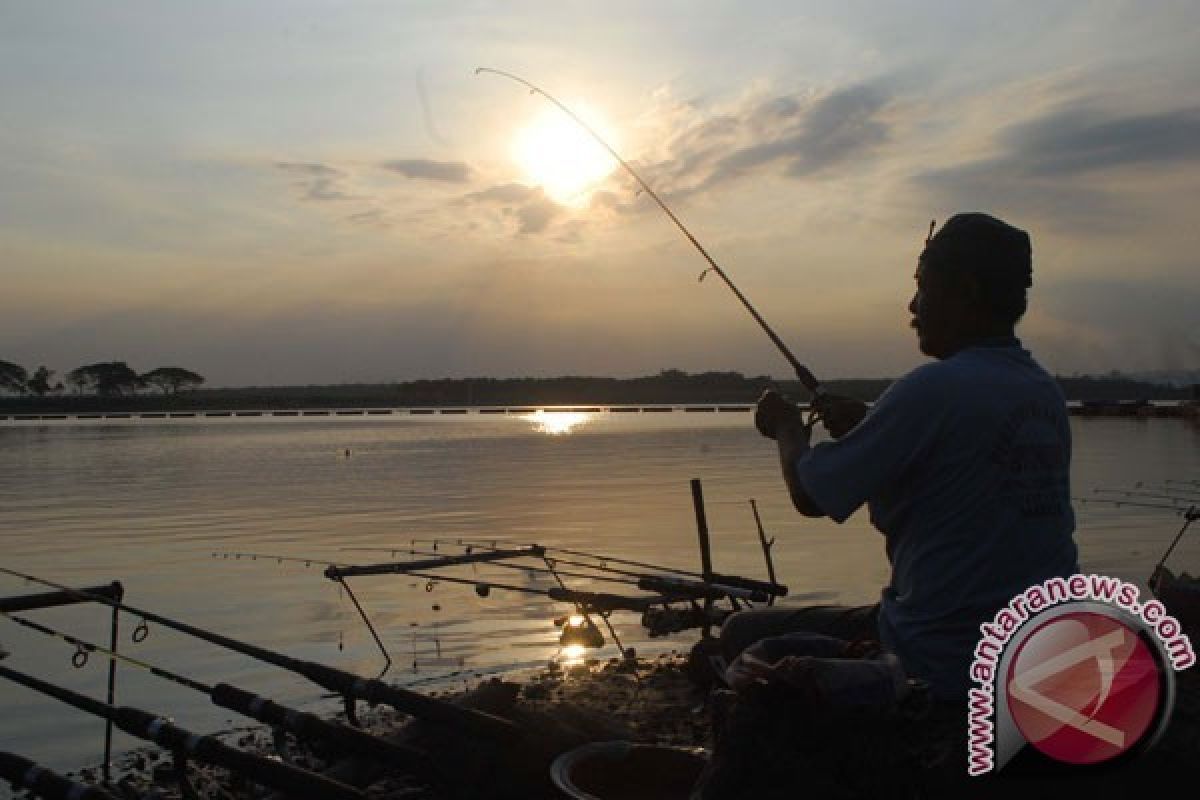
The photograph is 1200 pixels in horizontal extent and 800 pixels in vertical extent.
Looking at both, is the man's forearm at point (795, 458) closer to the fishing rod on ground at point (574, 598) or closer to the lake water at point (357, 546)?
the fishing rod on ground at point (574, 598)

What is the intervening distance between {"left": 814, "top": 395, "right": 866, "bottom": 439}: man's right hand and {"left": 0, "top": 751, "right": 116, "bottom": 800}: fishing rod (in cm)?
358

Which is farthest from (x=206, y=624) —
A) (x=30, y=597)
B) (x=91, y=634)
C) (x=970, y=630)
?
(x=970, y=630)

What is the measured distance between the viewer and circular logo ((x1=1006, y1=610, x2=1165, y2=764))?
2.98 meters

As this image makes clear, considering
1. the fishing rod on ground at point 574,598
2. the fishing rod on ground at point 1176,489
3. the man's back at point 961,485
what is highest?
the man's back at point 961,485

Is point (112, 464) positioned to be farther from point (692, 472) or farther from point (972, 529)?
point (972, 529)

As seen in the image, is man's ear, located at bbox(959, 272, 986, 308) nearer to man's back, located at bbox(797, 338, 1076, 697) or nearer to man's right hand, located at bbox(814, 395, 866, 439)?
man's back, located at bbox(797, 338, 1076, 697)

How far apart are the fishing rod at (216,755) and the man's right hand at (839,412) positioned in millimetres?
2742

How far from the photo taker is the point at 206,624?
1507cm

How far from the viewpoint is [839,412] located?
4832 millimetres

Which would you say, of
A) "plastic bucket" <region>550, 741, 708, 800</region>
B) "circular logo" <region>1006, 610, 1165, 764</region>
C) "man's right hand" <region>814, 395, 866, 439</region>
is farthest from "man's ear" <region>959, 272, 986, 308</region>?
"plastic bucket" <region>550, 741, 708, 800</region>

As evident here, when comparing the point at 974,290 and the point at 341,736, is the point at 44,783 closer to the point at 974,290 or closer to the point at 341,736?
the point at 341,736

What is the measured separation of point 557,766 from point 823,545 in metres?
17.1

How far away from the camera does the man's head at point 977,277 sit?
3732 mm

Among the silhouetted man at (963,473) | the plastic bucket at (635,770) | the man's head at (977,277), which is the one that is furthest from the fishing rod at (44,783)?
the man's head at (977,277)
